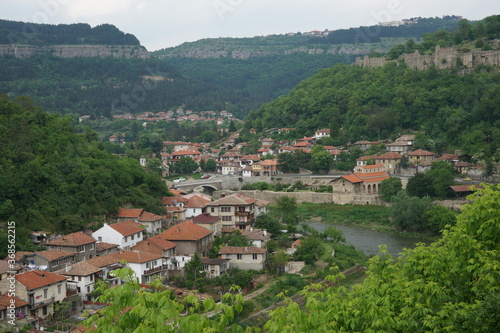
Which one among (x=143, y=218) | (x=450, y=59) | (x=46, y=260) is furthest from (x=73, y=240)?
(x=450, y=59)

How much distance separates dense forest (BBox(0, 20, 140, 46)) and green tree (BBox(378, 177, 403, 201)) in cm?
9386

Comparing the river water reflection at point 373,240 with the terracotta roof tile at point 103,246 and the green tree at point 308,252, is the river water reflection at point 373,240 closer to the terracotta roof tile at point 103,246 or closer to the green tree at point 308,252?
the green tree at point 308,252

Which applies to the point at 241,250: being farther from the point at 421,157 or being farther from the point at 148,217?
the point at 421,157

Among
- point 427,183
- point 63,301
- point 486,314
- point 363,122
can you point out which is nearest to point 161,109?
point 363,122

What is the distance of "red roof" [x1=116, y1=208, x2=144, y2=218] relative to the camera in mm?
28797

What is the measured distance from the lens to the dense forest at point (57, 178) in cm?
2545

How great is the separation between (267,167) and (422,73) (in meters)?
19.4

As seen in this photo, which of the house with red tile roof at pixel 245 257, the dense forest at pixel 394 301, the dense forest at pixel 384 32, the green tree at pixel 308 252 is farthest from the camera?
the dense forest at pixel 384 32

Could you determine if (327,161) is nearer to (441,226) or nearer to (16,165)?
(441,226)

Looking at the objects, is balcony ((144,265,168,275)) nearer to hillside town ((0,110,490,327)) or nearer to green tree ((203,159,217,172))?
hillside town ((0,110,490,327))

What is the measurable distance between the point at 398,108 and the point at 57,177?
35.2m

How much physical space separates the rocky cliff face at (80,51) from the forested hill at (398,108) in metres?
62.2

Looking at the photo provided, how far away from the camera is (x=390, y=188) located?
132 ft

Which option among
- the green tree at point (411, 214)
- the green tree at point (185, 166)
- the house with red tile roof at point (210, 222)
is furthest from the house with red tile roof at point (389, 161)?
the house with red tile roof at point (210, 222)
